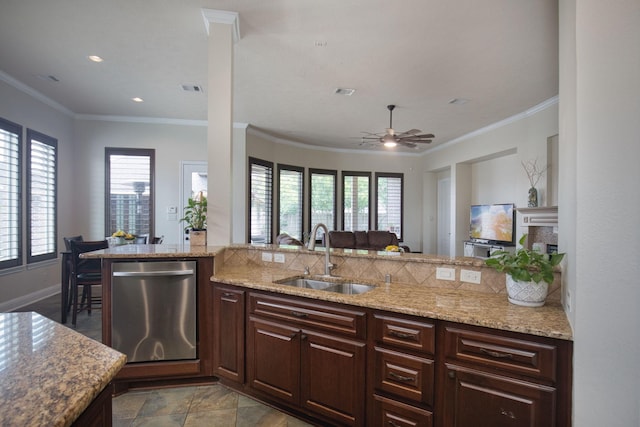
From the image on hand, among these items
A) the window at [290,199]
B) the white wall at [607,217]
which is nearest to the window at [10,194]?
the window at [290,199]

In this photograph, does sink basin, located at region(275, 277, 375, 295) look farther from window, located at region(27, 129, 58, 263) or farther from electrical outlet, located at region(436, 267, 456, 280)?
window, located at region(27, 129, 58, 263)

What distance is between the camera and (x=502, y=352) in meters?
1.44

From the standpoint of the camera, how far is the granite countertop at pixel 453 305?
1.42 m

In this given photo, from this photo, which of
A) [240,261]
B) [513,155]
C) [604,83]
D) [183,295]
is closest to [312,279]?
[240,261]

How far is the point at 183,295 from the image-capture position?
242cm

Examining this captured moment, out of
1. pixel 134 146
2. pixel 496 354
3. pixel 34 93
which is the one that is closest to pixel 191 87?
pixel 134 146

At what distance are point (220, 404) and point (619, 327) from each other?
2.31 meters

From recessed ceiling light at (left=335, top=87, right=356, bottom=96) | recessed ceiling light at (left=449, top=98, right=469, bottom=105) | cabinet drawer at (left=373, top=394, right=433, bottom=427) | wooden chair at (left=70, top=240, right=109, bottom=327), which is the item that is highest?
recessed ceiling light at (left=335, top=87, right=356, bottom=96)

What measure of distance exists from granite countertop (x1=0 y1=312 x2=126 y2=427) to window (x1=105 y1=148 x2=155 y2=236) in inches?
201

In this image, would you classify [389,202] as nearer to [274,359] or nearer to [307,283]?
[307,283]

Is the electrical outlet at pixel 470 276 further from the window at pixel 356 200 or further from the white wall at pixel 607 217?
the window at pixel 356 200

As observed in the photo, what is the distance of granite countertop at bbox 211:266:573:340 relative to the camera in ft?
4.67

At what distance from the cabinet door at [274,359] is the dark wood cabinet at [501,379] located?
879 mm

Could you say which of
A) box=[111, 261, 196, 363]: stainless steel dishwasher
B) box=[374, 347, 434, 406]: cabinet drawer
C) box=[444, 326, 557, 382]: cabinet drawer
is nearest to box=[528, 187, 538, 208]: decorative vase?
box=[444, 326, 557, 382]: cabinet drawer
